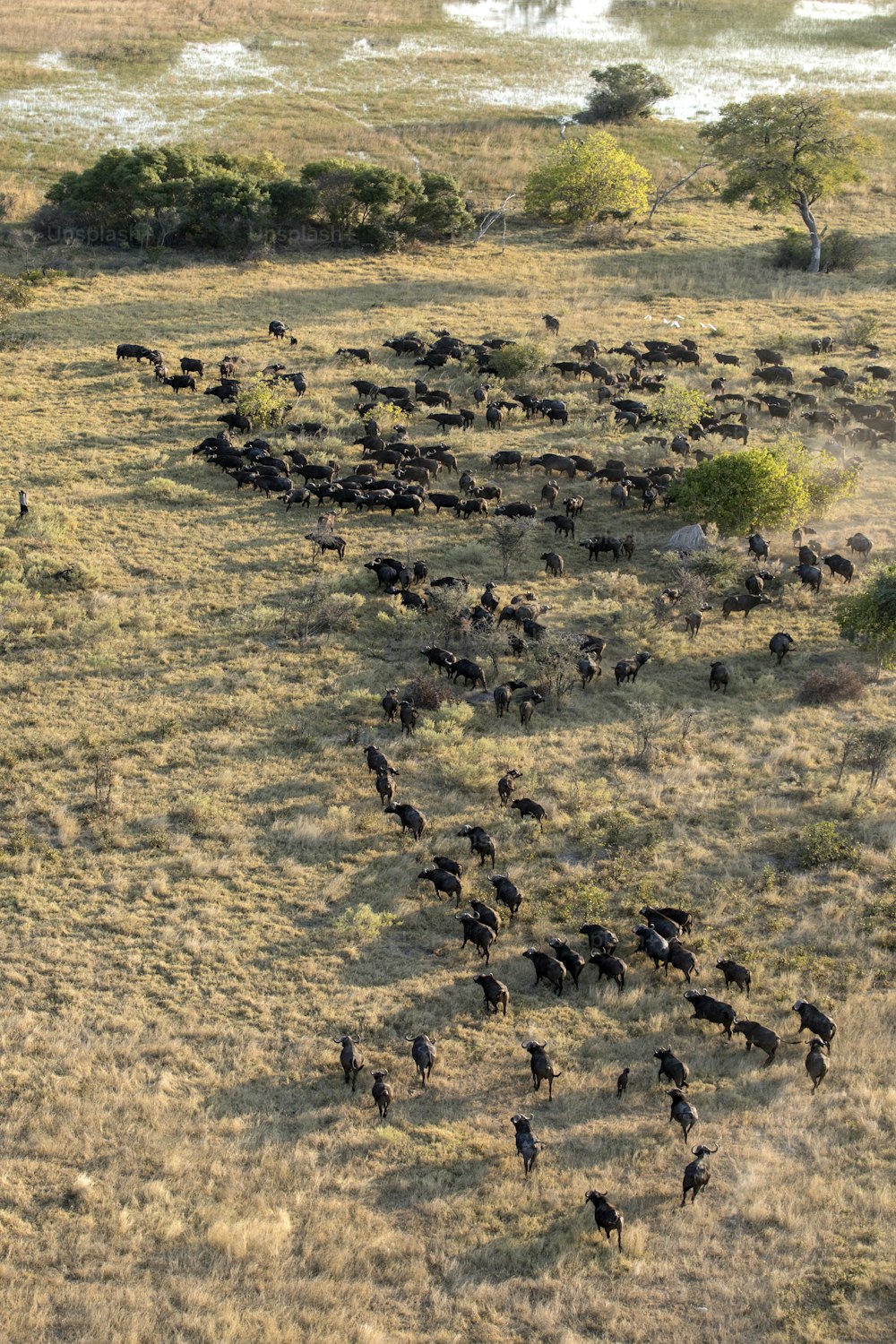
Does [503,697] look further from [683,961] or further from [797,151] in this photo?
[797,151]

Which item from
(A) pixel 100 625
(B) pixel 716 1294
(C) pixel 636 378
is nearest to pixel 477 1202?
(B) pixel 716 1294

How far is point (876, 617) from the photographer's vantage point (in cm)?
2434

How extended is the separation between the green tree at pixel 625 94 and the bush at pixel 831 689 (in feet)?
210

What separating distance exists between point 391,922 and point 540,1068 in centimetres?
380

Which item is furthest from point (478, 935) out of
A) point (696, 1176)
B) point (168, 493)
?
point (168, 493)

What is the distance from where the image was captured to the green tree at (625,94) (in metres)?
76.7

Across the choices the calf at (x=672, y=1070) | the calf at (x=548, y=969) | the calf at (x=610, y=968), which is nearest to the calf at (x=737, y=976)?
Result: the calf at (x=610, y=968)

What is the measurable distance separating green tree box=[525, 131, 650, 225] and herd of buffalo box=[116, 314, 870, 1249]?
1705cm

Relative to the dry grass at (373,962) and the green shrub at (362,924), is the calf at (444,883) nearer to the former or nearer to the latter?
the dry grass at (373,962)

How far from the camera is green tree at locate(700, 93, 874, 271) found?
57.0 meters

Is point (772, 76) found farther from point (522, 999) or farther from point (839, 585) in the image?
point (522, 999)

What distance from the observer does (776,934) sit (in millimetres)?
17750

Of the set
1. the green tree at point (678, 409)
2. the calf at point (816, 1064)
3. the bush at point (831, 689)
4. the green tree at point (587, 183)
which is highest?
the green tree at point (587, 183)

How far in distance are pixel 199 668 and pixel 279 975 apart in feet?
29.8
